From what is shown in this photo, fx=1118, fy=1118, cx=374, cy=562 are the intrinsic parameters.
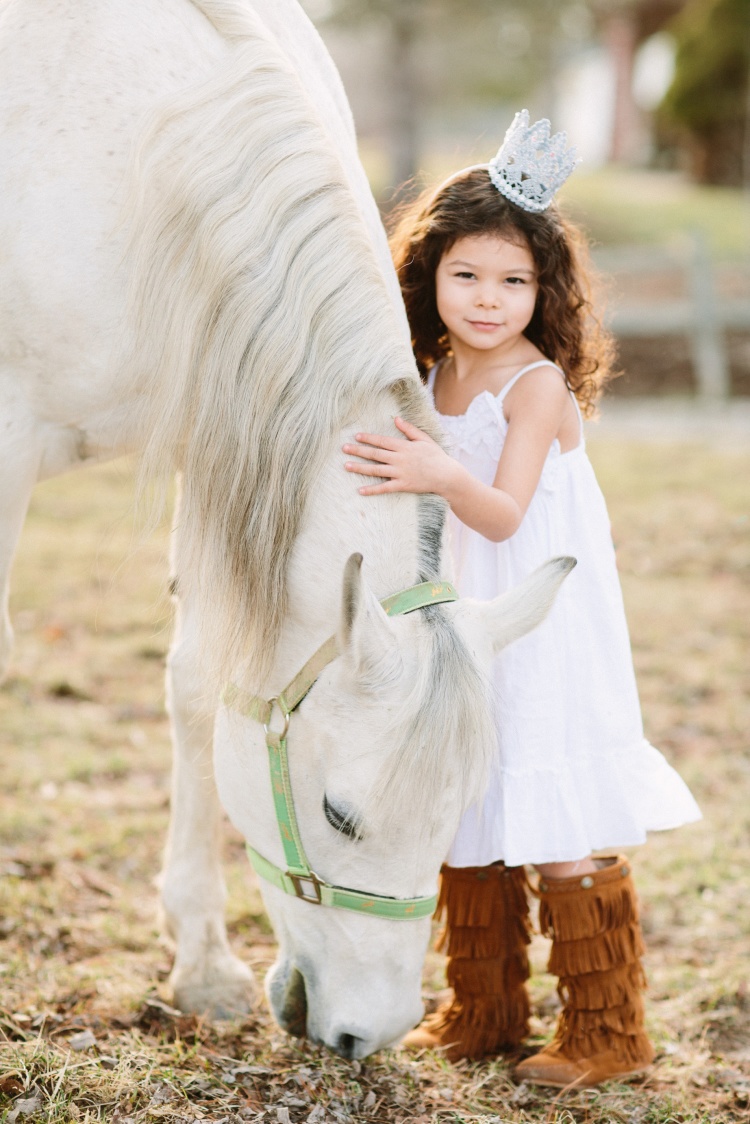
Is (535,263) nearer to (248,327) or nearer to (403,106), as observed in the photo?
(248,327)

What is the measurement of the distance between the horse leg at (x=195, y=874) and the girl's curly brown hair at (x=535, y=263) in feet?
2.99

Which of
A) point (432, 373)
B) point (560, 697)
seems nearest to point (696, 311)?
point (432, 373)

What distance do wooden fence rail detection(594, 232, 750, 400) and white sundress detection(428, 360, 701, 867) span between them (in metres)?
8.35

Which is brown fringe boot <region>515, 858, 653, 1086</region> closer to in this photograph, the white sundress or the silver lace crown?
the white sundress

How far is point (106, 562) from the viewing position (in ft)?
20.5

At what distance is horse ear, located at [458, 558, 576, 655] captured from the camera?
1977 millimetres

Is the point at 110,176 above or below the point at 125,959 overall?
above

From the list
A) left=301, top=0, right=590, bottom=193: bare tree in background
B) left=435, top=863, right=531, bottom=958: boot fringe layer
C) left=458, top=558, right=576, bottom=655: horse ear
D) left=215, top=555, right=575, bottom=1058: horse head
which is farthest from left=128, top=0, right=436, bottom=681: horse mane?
left=301, top=0, right=590, bottom=193: bare tree in background

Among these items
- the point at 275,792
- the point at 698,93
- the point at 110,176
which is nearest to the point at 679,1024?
the point at 275,792

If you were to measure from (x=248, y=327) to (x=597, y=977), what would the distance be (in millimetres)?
1549

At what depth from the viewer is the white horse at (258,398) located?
1.96 m

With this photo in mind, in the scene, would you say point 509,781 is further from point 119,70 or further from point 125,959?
point 119,70

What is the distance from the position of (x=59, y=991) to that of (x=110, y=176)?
72.4 inches

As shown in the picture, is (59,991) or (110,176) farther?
Answer: (59,991)
